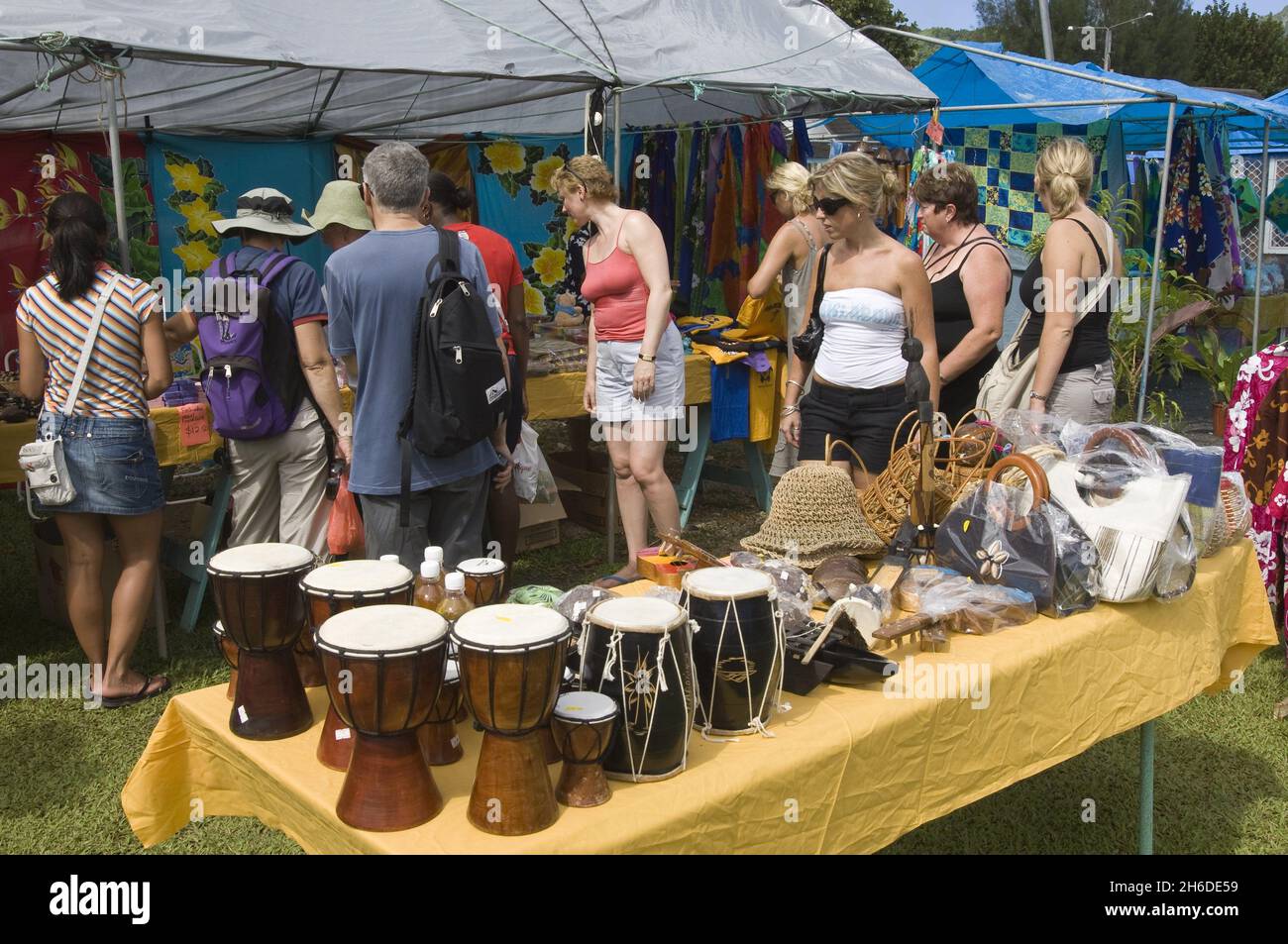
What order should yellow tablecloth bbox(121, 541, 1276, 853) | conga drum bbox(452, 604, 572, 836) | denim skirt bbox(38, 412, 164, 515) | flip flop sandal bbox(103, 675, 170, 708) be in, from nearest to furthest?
conga drum bbox(452, 604, 572, 836)
yellow tablecloth bbox(121, 541, 1276, 853)
denim skirt bbox(38, 412, 164, 515)
flip flop sandal bbox(103, 675, 170, 708)

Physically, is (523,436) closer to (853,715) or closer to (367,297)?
(367,297)

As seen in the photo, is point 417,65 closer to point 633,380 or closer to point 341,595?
point 633,380

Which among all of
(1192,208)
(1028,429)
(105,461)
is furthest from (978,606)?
(1192,208)

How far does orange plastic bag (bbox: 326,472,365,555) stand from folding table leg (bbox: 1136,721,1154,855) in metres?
2.46

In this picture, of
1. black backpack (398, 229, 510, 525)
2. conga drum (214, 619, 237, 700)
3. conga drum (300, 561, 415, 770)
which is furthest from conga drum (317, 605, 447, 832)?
black backpack (398, 229, 510, 525)

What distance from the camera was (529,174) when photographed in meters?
7.66

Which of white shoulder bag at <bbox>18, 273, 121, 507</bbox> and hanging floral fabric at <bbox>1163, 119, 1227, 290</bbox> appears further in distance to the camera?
hanging floral fabric at <bbox>1163, 119, 1227, 290</bbox>

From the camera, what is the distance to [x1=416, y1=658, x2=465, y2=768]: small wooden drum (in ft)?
5.82

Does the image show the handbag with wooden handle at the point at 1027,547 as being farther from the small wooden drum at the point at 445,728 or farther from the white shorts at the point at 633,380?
the white shorts at the point at 633,380

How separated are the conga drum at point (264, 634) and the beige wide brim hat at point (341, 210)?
241 centimetres

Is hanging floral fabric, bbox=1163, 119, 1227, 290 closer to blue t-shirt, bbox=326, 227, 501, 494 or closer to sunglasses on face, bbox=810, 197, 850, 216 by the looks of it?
sunglasses on face, bbox=810, 197, 850, 216

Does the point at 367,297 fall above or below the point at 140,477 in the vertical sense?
above

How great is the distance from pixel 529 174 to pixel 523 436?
3239 mm
